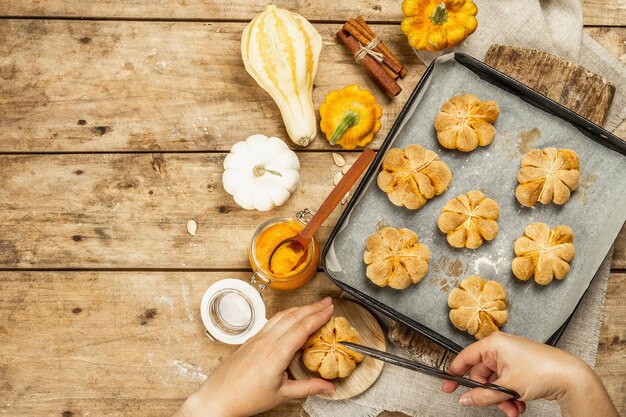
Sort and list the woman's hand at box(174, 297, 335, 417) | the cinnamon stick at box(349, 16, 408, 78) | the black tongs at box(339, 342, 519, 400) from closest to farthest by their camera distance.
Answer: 1. the black tongs at box(339, 342, 519, 400)
2. the woman's hand at box(174, 297, 335, 417)
3. the cinnamon stick at box(349, 16, 408, 78)

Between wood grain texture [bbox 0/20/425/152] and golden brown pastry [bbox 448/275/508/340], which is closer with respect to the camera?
golden brown pastry [bbox 448/275/508/340]

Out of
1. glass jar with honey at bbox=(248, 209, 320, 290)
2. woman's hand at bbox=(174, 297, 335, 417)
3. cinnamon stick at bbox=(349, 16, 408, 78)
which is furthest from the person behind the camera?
cinnamon stick at bbox=(349, 16, 408, 78)

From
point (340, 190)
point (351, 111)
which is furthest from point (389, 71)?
point (340, 190)

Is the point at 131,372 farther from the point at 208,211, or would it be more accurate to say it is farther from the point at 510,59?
the point at 510,59

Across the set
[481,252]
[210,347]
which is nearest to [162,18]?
[210,347]

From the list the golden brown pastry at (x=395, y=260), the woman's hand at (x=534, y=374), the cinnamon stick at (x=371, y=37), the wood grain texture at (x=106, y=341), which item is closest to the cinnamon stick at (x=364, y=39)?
the cinnamon stick at (x=371, y=37)

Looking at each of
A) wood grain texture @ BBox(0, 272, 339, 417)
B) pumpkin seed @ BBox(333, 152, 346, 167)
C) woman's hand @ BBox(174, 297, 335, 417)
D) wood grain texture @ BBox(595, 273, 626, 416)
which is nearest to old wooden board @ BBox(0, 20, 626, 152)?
pumpkin seed @ BBox(333, 152, 346, 167)

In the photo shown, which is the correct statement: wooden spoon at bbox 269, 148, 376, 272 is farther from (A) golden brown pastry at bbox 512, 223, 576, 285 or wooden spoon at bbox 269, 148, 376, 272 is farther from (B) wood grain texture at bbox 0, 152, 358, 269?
(A) golden brown pastry at bbox 512, 223, 576, 285
